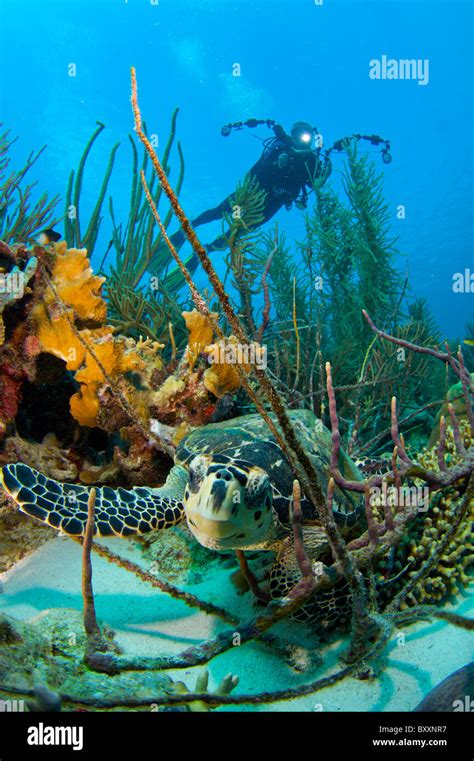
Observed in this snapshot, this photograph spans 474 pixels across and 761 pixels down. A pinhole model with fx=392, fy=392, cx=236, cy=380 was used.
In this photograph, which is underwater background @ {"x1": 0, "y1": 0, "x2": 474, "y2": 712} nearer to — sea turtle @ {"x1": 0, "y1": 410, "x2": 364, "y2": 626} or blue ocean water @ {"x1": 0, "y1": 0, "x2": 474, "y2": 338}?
sea turtle @ {"x1": 0, "y1": 410, "x2": 364, "y2": 626}

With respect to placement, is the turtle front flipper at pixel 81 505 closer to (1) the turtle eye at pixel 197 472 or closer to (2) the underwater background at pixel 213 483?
(2) the underwater background at pixel 213 483

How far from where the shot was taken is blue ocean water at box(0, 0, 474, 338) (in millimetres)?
44750

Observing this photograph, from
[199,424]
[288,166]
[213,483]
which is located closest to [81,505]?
[213,483]

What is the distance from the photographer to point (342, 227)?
762 cm

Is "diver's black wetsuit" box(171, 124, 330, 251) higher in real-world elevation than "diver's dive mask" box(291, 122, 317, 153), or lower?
lower

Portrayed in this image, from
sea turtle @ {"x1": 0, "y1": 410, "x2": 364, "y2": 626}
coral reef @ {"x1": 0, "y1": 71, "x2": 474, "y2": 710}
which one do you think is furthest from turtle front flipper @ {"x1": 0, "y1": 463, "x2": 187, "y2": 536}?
coral reef @ {"x1": 0, "y1": 71, "x2": 474, "y2": 710}

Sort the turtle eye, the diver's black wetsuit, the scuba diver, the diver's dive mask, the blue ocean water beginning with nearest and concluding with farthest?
the turtle eye → the scuba diver → the diver's black wetsuit → the diver's dive mask → the blue ocean water

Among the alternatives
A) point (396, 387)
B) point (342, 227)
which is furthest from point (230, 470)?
point (342, 227)

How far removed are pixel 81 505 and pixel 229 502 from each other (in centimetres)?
115

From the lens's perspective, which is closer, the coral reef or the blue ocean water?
the coral reef

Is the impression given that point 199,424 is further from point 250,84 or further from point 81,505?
point 250,84

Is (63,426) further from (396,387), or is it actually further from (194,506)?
(396,387)

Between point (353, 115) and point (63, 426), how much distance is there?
6152cm

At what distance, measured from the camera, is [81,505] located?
2287 millimetres
